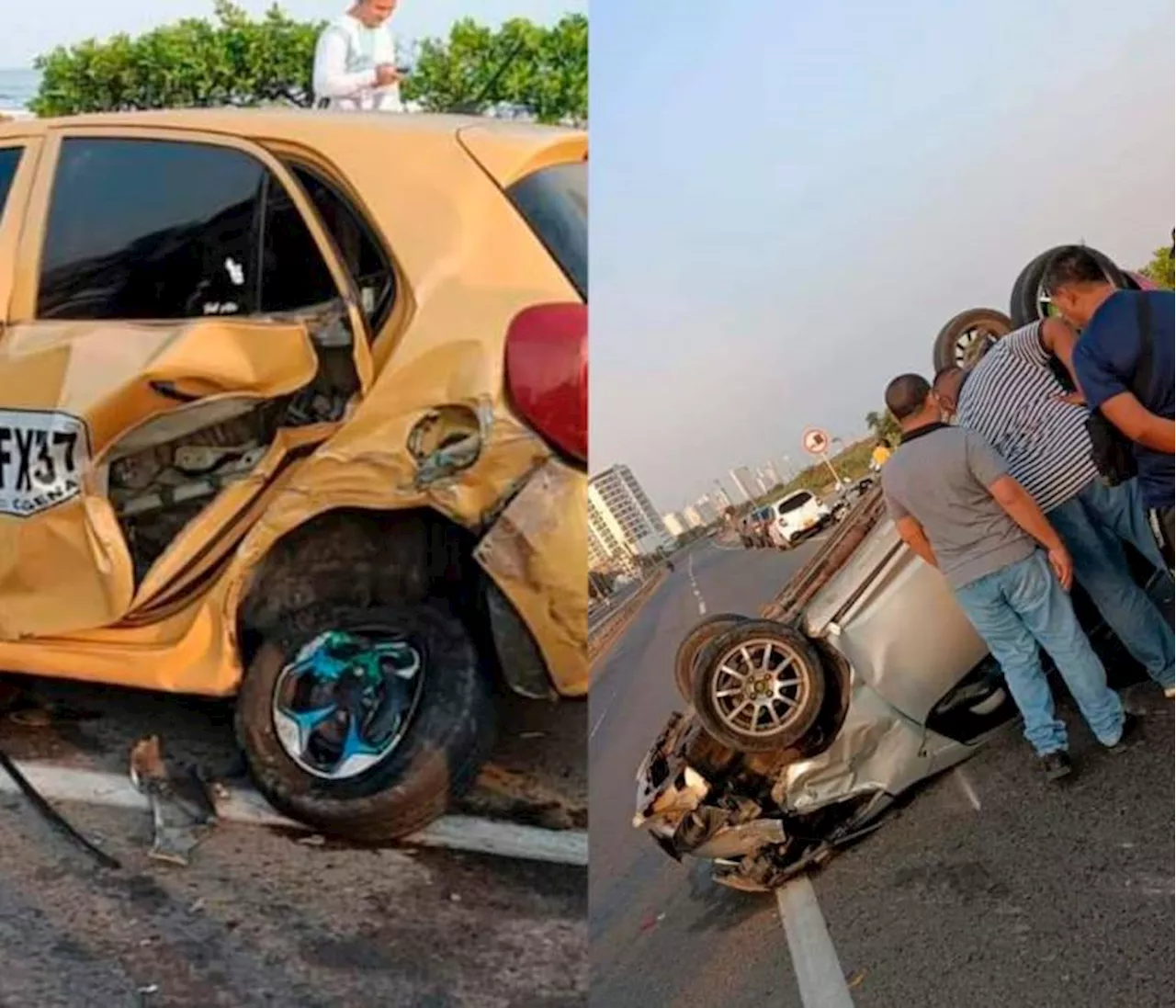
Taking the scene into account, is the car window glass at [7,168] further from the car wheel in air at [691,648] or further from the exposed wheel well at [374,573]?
the car wheel in air at [691,648]

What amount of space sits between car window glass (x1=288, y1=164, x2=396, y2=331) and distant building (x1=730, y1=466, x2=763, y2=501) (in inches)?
17.6

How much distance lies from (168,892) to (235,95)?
3.22ft

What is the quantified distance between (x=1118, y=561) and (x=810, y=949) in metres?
0.57

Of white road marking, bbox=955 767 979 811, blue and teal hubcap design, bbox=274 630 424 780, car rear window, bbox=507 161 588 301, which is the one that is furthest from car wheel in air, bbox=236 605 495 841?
white road marking, bbox=955 767 979 811

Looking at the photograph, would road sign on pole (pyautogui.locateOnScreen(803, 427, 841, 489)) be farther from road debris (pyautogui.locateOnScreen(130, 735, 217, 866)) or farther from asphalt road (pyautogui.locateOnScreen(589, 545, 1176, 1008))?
road debris (pyautogui.locateOnScreen(130, 735, 217, 866))

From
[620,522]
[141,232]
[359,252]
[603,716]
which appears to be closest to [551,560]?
[620,522]

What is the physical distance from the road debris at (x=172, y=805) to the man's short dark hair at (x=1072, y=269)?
1181 millimetres

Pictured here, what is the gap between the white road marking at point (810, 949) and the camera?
1.98 metres

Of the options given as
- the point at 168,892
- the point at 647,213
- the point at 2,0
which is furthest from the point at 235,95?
the point at 168,892

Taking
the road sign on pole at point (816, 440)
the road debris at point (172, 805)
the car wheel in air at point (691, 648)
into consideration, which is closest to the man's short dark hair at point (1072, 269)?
the road sign on pole at point (816, 440)

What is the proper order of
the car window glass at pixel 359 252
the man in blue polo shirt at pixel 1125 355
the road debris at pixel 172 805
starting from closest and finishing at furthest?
the man in blue polo shirt at pixel 1125 355, the car window glass at pixel 359 252, the road debris at pixel 172 805

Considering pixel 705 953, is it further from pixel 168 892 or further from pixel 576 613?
pixel 168 892

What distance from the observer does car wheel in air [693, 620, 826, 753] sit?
1929mm

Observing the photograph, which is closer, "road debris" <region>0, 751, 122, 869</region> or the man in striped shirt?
the man in striped shirt
